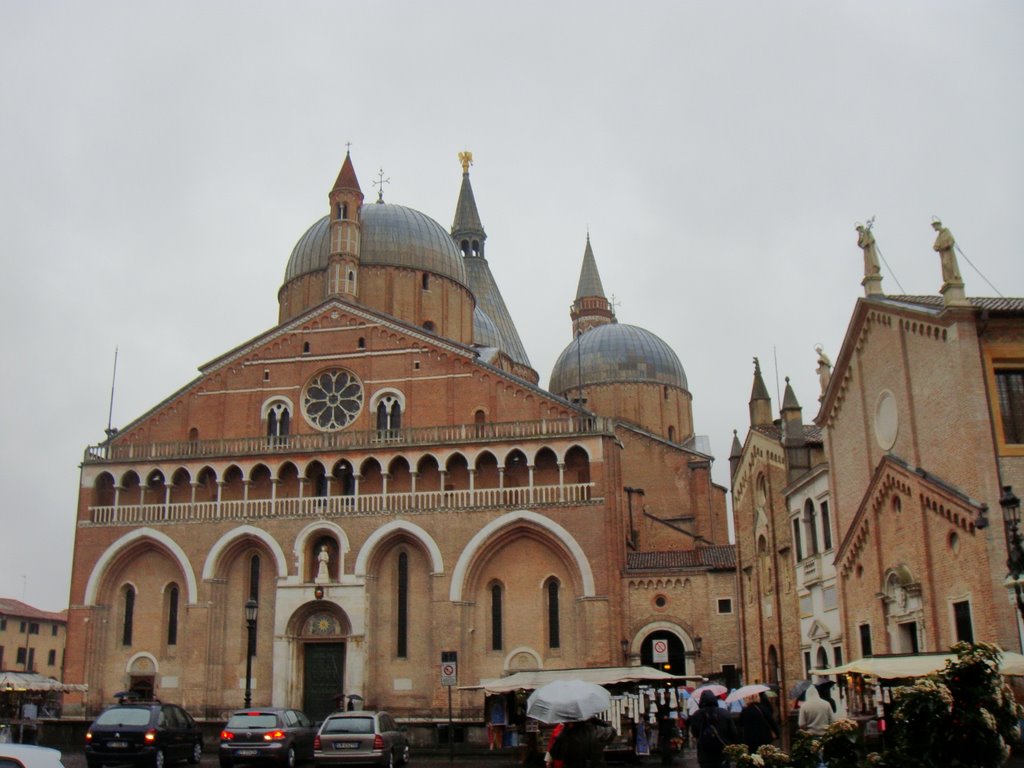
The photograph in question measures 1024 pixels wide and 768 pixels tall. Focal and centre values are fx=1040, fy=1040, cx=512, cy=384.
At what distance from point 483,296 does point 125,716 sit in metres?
45.8

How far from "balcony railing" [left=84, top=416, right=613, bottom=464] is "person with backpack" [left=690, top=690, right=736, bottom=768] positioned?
2311cm

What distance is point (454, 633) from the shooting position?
36281mm

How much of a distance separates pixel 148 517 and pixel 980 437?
30.9 metres

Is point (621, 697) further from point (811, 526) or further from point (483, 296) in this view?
point (483, 296)

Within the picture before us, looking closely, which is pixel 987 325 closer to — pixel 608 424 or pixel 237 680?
pixel 608 424

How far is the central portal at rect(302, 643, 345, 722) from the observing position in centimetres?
3750

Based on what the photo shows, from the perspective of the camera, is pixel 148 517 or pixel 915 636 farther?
pixel 148 517

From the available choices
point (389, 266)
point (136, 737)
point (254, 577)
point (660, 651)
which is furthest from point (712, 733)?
point (389, 266)

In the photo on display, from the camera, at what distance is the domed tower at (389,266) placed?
45.9m

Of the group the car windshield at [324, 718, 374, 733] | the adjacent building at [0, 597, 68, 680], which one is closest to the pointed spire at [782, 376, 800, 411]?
the car windshield at [324, 718, 374, 733]

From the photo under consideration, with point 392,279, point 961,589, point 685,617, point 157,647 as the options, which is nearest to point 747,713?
point 961,589

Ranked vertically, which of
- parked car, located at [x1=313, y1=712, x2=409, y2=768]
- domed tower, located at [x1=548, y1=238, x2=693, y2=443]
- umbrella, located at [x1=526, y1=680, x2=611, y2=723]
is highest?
domed tower, located at [x1=548, y1=238, x2=693, y2=443]

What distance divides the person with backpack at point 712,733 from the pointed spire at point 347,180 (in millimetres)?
35299

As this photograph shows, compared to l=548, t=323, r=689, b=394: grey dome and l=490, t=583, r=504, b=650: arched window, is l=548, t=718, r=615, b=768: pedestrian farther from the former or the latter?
l=548, t=323, r=689, b=394: grey dome
